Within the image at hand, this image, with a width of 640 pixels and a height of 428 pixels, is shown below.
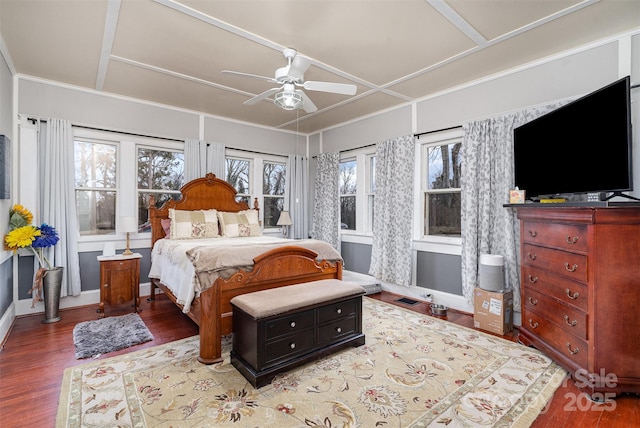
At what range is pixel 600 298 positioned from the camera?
211 centimetres

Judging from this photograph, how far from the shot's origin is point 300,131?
19.8 feet

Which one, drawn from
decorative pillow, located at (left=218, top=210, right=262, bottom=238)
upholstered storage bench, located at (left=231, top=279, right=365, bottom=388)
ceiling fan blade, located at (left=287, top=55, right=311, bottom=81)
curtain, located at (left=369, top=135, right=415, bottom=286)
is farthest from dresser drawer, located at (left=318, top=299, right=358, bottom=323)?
decorative pillow, located at (left=218, top=210, right=262, bottom=238)

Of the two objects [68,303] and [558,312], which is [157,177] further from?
[558,312]

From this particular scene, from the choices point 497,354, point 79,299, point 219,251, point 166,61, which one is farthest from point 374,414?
point 79,299

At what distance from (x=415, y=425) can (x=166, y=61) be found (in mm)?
3809

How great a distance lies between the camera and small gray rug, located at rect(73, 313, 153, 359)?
9.15 ft

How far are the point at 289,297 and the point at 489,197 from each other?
8.29ft

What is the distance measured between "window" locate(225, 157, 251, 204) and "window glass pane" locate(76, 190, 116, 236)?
68.1 inches

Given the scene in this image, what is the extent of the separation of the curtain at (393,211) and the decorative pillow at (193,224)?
2.43 meters

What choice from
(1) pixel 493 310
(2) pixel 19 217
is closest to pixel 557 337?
(1) pixel 493 310

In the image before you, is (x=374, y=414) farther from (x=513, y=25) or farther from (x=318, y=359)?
(x=513, y=25)

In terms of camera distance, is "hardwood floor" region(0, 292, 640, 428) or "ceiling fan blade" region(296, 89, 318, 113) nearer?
"hardwood floor" region(0, 292, 640, 428)

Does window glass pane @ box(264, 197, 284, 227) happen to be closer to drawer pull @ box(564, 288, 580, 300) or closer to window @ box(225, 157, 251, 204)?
window @ box(225, 157, 251, 204)

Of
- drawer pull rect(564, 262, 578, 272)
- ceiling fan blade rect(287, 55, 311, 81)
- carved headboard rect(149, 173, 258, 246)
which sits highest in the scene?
ceiling fan blade rect(287, 55, 311, 81)
